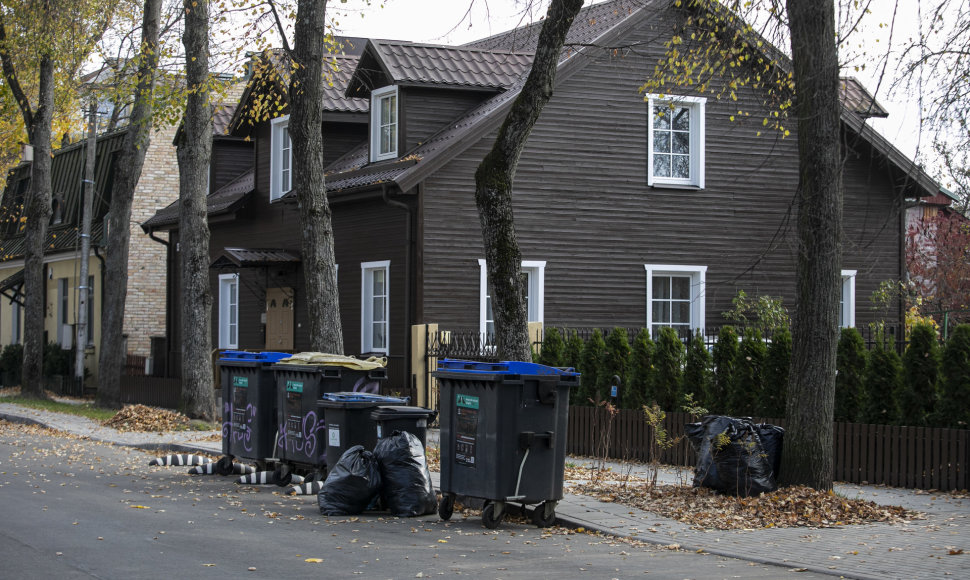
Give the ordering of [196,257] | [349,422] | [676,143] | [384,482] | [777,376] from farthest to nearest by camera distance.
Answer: [676,143] < [196,257] < [777,376] < [349,422] < [384,482]

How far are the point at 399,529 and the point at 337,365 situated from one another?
3283mm

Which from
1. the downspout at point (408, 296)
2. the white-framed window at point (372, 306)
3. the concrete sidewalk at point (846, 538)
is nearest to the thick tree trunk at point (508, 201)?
the concrete sidewalk at point (846, 538)

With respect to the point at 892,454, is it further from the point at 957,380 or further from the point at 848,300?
the point at 848,300

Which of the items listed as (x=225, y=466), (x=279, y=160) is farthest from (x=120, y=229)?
(x=225, y=466)

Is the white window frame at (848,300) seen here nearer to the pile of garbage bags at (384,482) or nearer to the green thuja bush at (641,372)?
the green thuja bush at (641,372)

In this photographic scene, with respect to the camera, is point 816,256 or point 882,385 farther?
point 882,385

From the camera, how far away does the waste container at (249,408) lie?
14078mm

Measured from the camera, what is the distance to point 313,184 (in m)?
17.1

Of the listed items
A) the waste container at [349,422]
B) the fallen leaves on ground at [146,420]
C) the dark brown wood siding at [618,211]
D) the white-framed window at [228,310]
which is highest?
the dark brown wood siding at [618,211]

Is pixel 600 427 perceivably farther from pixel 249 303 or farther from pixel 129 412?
pixel 249 303

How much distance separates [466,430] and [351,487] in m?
1.30

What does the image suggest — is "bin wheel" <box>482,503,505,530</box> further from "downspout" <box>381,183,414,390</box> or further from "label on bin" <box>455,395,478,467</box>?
"downspout" <box>381,183,414,390</box>

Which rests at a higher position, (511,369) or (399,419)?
(511,369)

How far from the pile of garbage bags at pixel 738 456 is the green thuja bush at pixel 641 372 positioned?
4.85 meters
